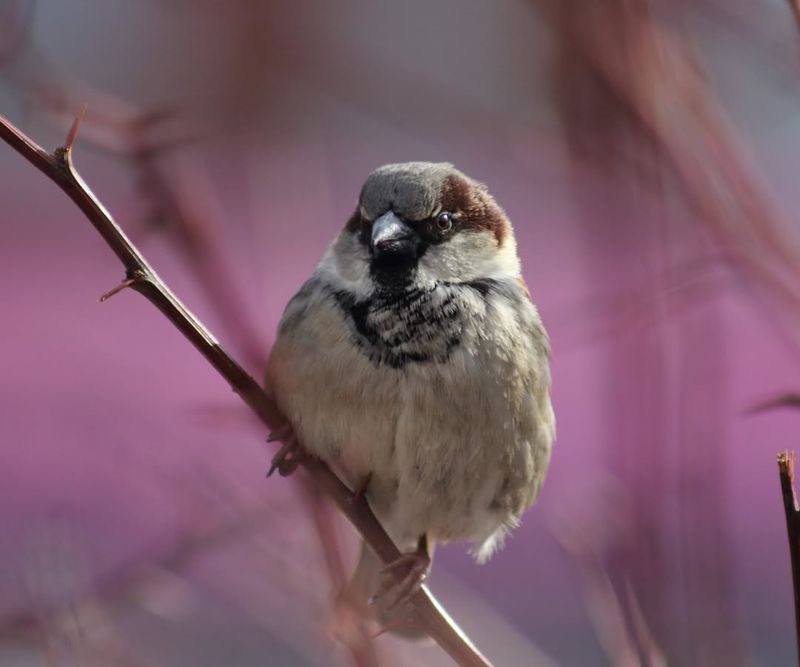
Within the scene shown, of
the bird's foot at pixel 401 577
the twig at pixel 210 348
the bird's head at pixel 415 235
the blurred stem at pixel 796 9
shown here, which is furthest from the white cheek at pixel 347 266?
the blurred stem at pixel 796 9

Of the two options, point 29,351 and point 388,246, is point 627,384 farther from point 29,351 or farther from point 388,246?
point 29,351

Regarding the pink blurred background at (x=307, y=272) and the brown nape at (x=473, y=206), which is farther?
the brown nape at (x=473, y=206)

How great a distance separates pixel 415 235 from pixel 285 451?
0.33 metres

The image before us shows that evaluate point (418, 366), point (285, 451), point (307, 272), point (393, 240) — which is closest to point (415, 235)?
point (393, 240)

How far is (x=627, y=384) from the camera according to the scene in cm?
119

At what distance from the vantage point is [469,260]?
5.53 feet

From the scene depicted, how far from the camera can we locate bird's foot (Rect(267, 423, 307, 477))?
5.16 ft

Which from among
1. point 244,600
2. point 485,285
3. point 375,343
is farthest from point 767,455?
point 244,600

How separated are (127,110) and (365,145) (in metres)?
1.99

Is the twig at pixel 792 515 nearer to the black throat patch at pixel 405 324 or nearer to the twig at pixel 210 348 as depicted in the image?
the twig at pixel 210 348

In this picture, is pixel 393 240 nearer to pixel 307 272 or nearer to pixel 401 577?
pixel 401 577

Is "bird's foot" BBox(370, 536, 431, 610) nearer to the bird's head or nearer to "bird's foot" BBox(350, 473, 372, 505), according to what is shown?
"bird's foot" BBox(350, 473, 372, 505)

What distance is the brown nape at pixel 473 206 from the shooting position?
1.70 meters

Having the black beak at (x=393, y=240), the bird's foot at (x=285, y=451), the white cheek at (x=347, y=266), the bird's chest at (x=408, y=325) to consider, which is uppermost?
the black beak at (x=393, y=240)
